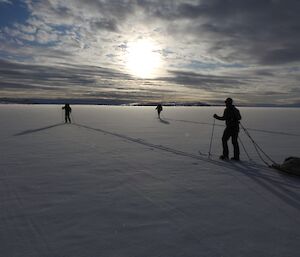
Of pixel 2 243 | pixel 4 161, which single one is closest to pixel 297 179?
pixel 2 243

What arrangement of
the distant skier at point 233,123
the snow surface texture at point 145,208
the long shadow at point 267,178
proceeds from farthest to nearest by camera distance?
the distant skier at point 233,123 → the long shadow at point 267,178 → the snow surface texture at point 145,208

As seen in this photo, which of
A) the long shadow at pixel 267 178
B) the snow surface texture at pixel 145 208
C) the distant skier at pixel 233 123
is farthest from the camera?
the distant skier at pixel 233 123

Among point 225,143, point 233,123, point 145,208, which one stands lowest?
point 145,208

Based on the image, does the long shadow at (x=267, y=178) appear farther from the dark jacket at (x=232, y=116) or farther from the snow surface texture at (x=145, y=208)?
the dark jacket at (x=232, y=116)

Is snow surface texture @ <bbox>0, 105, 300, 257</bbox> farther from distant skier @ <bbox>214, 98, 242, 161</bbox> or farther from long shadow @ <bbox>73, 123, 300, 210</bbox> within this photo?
distant skier @ <bbox>214, 98, 242, 161</bbox>

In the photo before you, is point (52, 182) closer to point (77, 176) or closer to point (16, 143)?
point (77, 176)

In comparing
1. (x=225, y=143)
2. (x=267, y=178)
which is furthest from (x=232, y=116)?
(x=267, y=178)

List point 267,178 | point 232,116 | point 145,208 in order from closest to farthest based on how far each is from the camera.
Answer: point 145,208
point 267,178
point 232,116

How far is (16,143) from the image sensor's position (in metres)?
11.4

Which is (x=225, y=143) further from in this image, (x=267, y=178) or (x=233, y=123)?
(x=267, y=178)

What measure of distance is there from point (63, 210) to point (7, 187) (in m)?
1.79

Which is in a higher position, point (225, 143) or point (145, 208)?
point (225, 143)

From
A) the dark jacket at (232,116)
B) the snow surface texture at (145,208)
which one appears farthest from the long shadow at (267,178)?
the dark jacket at (232,116)

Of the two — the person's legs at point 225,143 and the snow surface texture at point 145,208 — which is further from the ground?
the person's legs at point 225,143
